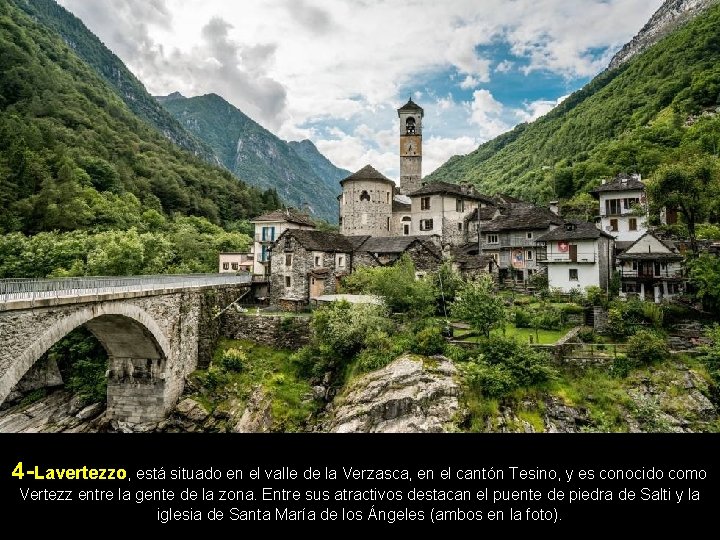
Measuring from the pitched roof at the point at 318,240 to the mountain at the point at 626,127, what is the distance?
1427 inches

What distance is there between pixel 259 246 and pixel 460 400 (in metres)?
33.4

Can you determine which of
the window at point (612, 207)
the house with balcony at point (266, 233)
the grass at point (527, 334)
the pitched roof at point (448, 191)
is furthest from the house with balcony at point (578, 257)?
the house with balcony at point (266, 233)

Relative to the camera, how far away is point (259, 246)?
49.0m

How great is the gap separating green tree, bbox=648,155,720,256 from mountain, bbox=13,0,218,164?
165 metres

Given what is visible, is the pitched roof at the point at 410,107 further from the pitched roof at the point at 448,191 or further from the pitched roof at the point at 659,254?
the pitched roof at the point at 659,254

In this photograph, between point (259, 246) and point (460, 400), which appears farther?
point (259, 246)

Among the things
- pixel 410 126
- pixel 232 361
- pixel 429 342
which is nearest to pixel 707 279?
pixel 429 342

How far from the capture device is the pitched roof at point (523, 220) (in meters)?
41.2

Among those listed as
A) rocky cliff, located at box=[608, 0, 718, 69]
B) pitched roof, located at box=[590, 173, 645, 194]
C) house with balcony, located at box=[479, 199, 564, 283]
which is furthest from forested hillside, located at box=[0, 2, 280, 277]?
rocky cliff, located at box=[608, 0, 718, 69]

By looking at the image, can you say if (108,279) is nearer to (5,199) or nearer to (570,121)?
(5,199)

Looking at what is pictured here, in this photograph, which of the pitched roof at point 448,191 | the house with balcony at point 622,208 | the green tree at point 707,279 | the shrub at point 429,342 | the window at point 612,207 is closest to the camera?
the shrub at point 429,342

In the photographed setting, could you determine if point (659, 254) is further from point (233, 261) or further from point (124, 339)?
point (233, 261)
